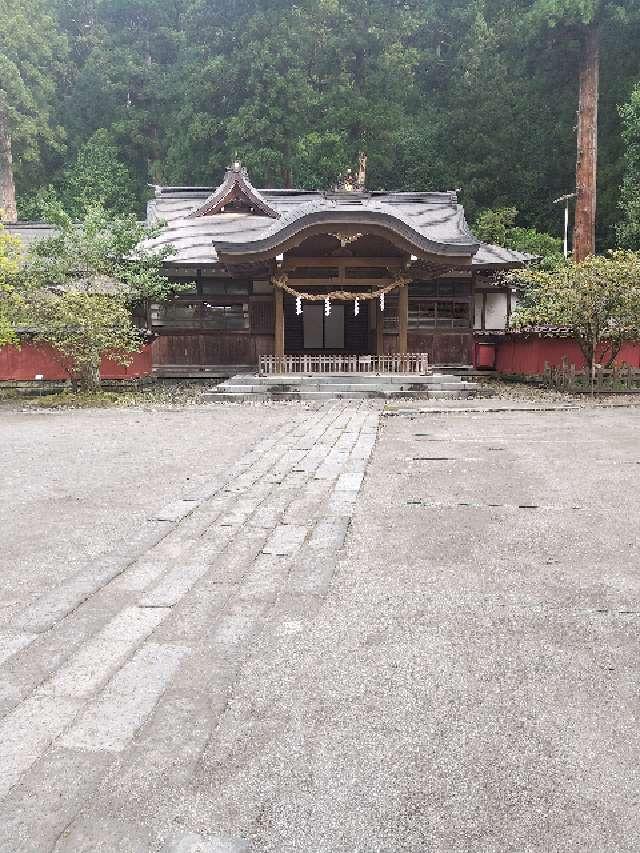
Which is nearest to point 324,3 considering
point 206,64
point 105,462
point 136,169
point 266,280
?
point 206,64

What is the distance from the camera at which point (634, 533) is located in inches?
192

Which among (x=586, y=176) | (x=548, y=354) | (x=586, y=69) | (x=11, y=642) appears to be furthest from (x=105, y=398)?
(x=586, y=69)

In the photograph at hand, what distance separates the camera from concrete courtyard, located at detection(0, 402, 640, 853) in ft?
6.48

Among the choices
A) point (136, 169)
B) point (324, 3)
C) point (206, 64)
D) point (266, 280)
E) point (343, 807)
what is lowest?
point (343, 807)

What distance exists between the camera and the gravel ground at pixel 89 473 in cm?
442

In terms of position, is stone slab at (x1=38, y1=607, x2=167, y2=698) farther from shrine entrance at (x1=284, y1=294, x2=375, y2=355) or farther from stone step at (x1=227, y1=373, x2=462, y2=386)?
shrine entrance at (x1=284, y1=294, x2=375, y2=355)

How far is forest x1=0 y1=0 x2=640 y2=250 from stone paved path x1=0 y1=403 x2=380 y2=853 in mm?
35357

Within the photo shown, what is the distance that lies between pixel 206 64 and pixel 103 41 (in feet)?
40.1

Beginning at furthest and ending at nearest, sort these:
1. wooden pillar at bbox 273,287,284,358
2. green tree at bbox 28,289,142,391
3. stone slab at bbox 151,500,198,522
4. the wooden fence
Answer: wooden pillar at bbox 273,287,284,358
the wooden fence
green tree at bbox 28,289,142,391
stone slab at bbox 151,500,198,522

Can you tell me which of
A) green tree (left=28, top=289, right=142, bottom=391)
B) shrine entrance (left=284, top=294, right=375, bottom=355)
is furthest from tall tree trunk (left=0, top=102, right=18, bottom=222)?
green tree (left=28, top=289, right=142, bottom=391)

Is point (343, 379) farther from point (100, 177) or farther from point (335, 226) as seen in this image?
point (100, 177)

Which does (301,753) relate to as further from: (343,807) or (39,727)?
(39,727)

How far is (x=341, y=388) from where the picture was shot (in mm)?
16656

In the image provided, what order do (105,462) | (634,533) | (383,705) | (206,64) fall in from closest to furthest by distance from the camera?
(383,705) < (634,533) < (105,462) < (206,64)
